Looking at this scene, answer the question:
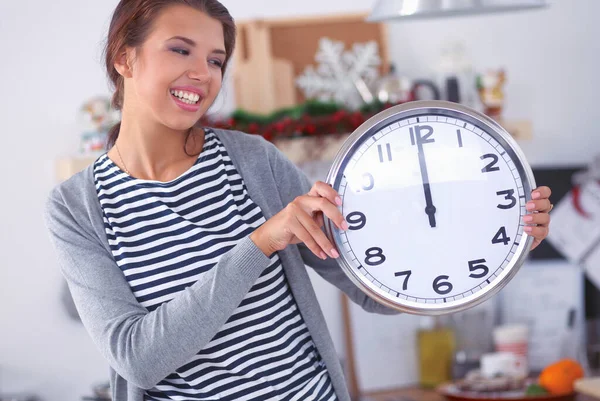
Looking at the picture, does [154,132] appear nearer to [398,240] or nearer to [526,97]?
[398,240]

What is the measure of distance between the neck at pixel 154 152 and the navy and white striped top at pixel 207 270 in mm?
19

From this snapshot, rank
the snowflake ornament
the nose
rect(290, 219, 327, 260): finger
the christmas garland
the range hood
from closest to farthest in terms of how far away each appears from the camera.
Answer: rect(290, 219, 327, 260): finger, the nose, the range hood, the christmas garland, the snowflake ornament

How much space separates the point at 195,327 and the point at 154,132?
0.31 m

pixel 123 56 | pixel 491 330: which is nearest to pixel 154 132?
pixel 123 56

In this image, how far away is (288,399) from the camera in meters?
1.11

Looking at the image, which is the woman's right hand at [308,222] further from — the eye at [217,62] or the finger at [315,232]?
the eye at [217,62]

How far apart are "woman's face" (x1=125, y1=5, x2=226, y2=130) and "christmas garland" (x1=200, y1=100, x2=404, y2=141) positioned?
3.74 ft

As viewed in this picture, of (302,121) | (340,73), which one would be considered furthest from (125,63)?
(340,73)

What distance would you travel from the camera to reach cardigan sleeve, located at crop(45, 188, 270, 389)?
1.00 meters

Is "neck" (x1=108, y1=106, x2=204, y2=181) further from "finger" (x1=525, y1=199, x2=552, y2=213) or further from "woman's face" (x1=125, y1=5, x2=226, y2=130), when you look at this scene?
"finger" (x1=525, y1=199, x2=552, y2=213)

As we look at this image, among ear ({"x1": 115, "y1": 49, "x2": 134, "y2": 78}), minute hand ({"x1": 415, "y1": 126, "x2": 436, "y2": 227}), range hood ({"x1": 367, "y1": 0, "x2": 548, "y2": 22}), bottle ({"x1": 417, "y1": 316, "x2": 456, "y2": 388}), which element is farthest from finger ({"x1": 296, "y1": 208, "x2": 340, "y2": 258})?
bottle ({"x1": 417, "y1": 316, "x2": 456, "y2": 388})

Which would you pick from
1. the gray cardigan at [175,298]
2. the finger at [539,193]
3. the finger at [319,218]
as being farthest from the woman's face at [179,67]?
the finger at [539,193]

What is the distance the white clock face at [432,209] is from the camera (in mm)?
1034

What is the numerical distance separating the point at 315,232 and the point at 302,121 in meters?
1.32
